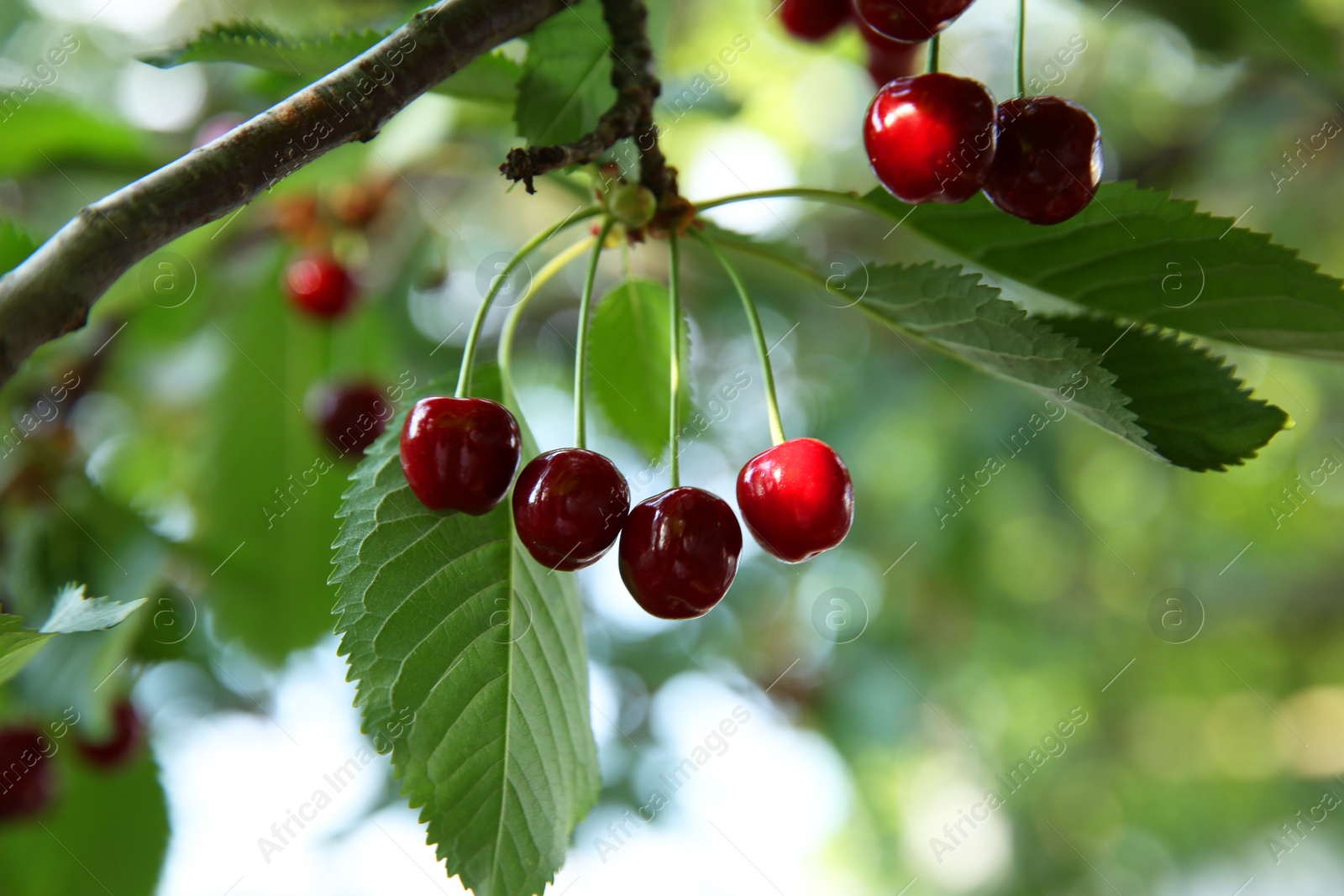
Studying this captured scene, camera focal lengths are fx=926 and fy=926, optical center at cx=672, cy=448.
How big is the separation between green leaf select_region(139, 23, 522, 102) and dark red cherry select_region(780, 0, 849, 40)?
0.60m

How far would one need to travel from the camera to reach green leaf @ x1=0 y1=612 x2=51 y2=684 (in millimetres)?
856

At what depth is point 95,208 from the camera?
2.30ft

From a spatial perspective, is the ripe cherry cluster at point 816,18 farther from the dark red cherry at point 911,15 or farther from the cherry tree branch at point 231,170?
the cherry tree branch at point 231,170

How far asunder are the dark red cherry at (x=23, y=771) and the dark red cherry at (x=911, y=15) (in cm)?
223

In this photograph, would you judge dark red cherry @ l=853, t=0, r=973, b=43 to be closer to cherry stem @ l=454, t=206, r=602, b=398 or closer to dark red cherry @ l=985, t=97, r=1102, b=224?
dark red cherry @ l=985, t=97, r=1102, b=224

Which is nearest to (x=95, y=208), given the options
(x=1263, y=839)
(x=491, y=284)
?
(x=491, y=284)

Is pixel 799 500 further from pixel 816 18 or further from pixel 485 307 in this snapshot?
pixel 816 18

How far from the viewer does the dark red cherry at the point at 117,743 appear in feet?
7.11

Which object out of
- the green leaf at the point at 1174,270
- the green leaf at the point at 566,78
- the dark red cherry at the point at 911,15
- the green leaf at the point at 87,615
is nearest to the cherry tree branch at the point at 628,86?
the green leaf at the point at 566,78

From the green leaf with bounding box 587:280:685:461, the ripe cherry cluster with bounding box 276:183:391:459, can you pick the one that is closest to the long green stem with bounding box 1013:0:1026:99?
the green leaf with bounding box 587:280:685:461

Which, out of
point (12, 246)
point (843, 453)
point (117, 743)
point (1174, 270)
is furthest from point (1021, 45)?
point (843, 453)

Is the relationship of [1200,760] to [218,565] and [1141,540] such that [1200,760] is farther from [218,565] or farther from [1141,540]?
[218,565]

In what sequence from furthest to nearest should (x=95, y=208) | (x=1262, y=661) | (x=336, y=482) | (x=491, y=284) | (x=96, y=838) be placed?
(x=1262, y=661), (x=336, y=482), (x=96, y=838), (x=491, y=284), (x=95, y=208)

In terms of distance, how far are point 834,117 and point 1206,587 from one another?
386 centimetres
